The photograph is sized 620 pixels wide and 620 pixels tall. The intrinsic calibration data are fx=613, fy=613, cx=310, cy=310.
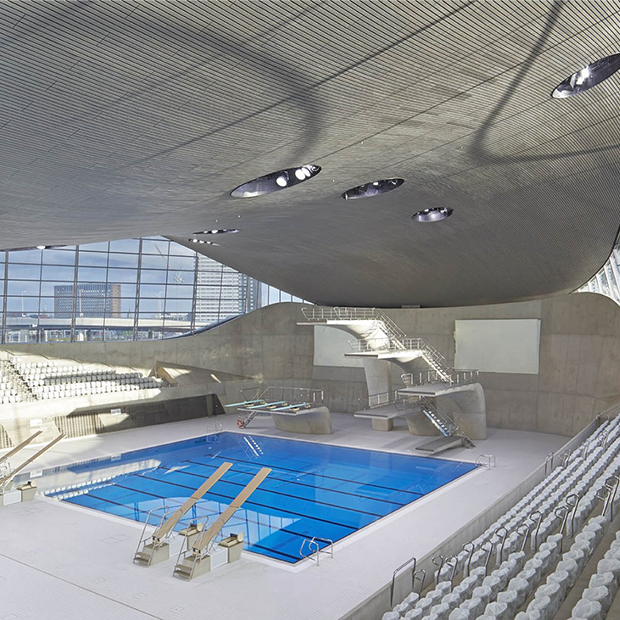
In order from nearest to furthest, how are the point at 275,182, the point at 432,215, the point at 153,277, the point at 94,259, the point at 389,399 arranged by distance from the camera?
1. the point at 275,182
2. the point at 432,215
3. the point at 389,399
4. the point at 94,259
5. the point at 153,277

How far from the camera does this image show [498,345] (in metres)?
26.5

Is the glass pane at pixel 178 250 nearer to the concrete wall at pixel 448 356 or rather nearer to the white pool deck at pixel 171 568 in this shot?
the concrete wall at pixel 448 356

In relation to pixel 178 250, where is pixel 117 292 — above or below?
below

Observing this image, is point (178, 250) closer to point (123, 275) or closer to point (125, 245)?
point (125, 245)

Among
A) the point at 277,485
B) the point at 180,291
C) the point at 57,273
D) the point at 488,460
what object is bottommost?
the point at 277,485

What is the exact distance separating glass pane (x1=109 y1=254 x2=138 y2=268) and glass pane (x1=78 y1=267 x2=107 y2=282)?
72 cm

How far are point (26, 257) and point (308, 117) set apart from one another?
25453mm

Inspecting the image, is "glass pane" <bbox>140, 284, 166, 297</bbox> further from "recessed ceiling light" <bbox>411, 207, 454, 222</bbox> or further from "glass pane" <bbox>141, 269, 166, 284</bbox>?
"recessed ceiling light" <bbox>411, 207, 454, 222</bbox>

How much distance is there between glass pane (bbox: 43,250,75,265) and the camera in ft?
107

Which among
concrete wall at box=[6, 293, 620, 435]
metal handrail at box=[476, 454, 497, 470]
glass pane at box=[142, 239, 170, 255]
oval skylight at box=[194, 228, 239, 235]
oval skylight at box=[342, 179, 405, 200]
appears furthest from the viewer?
glass pane at box=[142, 239, 170, 255]

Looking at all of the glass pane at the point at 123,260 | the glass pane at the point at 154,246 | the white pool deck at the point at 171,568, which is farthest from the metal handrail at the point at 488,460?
the glass pane at the point at 123,260

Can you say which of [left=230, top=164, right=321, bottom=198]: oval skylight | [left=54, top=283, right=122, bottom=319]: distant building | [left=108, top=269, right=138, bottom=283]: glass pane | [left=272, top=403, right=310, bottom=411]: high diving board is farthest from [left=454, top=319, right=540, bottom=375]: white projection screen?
[left=54, top=283, right=122, bottom=319]: distant building

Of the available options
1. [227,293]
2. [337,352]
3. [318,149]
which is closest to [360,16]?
[318,149]

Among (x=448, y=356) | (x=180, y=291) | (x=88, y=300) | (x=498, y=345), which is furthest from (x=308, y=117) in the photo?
(x=180, y=291)
